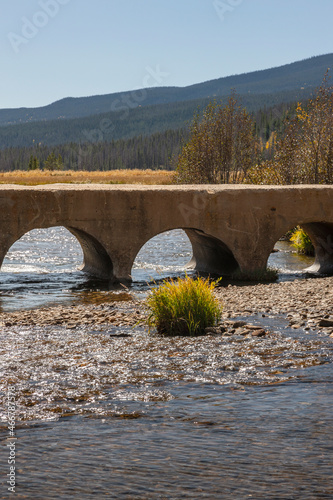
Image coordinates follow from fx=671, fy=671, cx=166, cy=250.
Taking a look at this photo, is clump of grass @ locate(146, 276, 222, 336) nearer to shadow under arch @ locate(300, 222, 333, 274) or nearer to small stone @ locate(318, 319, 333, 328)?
small stone @ locate(318, 319, 333, 328)

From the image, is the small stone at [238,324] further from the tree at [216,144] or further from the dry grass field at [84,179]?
the dry grass field at [84,179]

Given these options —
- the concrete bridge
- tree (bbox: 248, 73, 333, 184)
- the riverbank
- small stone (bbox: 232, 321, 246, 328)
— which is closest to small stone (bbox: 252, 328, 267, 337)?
small stone (bbox: 232, 321, 246, 328)

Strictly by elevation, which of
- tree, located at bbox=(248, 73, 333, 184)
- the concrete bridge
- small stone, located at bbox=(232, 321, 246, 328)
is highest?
tree, located at bbox=(248, 73, 333, 184)

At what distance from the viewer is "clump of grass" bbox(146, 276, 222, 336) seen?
35.9 ft

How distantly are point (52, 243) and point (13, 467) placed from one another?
23289 mm

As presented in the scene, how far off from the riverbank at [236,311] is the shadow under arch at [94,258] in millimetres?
3434

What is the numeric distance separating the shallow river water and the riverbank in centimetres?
50

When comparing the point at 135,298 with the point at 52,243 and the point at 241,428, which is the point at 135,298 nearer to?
the point at 241,428

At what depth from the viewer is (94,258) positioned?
19844mm

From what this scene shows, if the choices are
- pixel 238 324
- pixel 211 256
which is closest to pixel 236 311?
pixel 238 324

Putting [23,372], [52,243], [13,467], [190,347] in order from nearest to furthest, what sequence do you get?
1. [13,467]
2. [23,372]
3. [190,347]
4. [52,243]

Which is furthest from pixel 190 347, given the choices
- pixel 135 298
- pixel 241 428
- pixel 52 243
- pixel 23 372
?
pixel 52 243

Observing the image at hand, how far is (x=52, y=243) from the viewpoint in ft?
94.8

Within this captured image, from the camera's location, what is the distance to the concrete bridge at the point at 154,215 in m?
16.7
